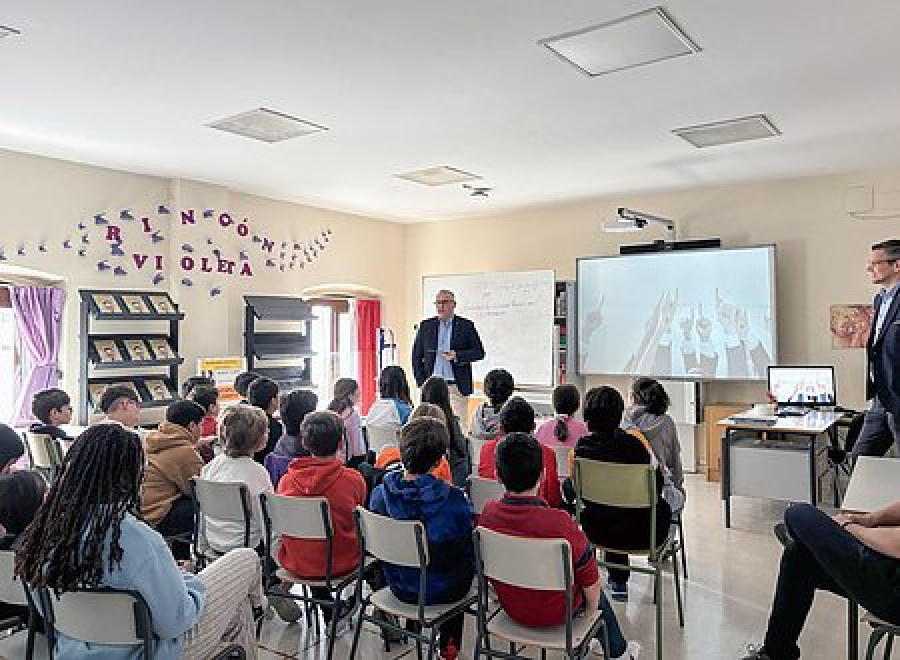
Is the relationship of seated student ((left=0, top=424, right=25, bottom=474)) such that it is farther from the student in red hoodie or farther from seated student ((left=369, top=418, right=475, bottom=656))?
seated student ((left=369, top=418, right=475, bottom=656))

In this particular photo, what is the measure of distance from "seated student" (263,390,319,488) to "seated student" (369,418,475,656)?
1045mm

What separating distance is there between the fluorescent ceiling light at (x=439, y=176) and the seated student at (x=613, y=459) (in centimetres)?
329

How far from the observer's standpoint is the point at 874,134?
4.96 meters

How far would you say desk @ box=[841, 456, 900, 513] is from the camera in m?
2.31

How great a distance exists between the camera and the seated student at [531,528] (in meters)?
2.16

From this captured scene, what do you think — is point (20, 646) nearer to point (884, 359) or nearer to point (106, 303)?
point (884, 359)

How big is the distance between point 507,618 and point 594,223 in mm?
5762

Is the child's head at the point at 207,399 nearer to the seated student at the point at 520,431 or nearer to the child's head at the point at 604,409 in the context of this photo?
the seated student at the point at 520,431

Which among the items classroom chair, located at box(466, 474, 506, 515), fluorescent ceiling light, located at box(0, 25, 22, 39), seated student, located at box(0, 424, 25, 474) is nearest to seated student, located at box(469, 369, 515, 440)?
classroom chair, located at box(466, 474, 506, 515)

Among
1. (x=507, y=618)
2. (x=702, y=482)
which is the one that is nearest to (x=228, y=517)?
(x=507, y=618)

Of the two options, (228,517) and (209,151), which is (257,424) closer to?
(228,517)

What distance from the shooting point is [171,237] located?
20.4 feet

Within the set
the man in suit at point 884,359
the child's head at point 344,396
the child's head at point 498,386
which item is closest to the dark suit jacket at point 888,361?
the man in suit at point 884,359

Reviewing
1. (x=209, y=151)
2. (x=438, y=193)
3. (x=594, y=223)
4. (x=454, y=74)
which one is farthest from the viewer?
(x=594, y=223)
